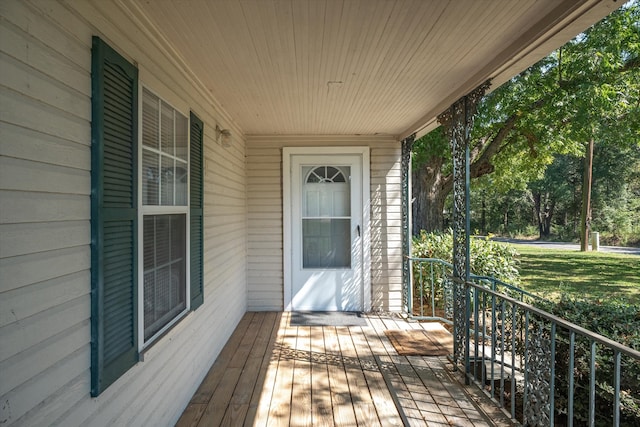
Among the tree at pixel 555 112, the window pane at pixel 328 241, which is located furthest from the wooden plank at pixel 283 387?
the tree at pixel 555 112

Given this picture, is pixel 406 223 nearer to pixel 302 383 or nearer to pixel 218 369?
pixel 302 383

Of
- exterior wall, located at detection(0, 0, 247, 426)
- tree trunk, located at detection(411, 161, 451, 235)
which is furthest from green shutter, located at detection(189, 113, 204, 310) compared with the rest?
tree trunk, located at detection(411, 161, 451, 235)

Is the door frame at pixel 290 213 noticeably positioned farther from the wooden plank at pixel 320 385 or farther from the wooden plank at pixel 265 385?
the wooden plank at pixel 320 385

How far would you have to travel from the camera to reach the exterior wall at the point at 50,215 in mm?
1108

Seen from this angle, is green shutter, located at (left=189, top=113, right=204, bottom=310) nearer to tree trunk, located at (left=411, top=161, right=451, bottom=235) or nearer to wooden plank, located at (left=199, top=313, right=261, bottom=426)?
wooden plank, located at (left=199, top=313, right=261, bottom=426)

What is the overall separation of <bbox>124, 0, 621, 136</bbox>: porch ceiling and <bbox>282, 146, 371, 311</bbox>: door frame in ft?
4.84

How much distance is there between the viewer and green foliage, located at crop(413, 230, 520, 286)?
5289mm

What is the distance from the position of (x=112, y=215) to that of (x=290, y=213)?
3.58 m

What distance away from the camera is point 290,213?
5.19 m

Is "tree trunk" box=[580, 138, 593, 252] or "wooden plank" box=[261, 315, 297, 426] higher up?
"tree trunk" box=[580, 138, 593, 252]

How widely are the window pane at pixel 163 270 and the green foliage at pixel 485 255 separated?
3831 millimetres

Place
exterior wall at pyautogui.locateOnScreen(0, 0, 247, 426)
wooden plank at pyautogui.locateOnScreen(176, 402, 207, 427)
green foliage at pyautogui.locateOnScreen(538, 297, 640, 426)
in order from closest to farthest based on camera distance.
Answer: exterior wall at pyautogui.locateOnScreen(0, 0, 247, 426), green foliage at pyautogui.locateOnScreen(538, 297, 640, 426), wooden plank at pyautogui.locateOnScreen(176, 402, 207, 427)

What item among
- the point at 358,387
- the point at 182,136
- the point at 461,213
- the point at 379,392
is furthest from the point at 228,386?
the point at 461,213

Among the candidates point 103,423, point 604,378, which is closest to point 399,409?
point 604,378
